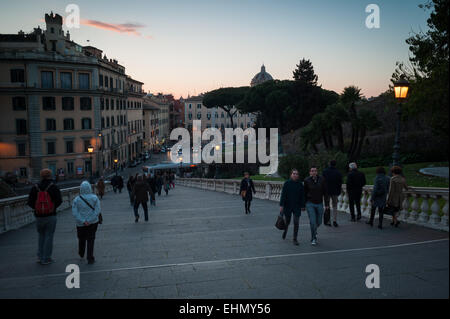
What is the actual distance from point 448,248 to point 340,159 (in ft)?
62.6

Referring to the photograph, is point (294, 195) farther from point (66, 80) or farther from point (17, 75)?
point (66, 80)

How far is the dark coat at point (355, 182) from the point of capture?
9.13m

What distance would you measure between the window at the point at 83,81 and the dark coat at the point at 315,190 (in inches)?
1913

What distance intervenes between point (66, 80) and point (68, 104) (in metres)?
3.17

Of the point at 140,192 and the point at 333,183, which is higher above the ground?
the point at 333,183

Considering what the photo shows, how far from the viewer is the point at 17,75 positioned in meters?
44.2

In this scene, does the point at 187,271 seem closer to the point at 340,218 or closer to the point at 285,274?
the point at 285,274

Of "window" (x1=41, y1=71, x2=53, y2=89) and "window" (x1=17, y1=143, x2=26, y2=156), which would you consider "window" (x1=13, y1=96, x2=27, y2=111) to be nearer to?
"window" (x1=41, y1=71, x2=53, y2=89)

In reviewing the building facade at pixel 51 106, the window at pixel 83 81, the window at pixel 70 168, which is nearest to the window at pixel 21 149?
the building facade at pixel 51 106

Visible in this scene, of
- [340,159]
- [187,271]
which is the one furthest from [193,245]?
[340,159]

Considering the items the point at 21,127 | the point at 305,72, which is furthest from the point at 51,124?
the point at 305,72
